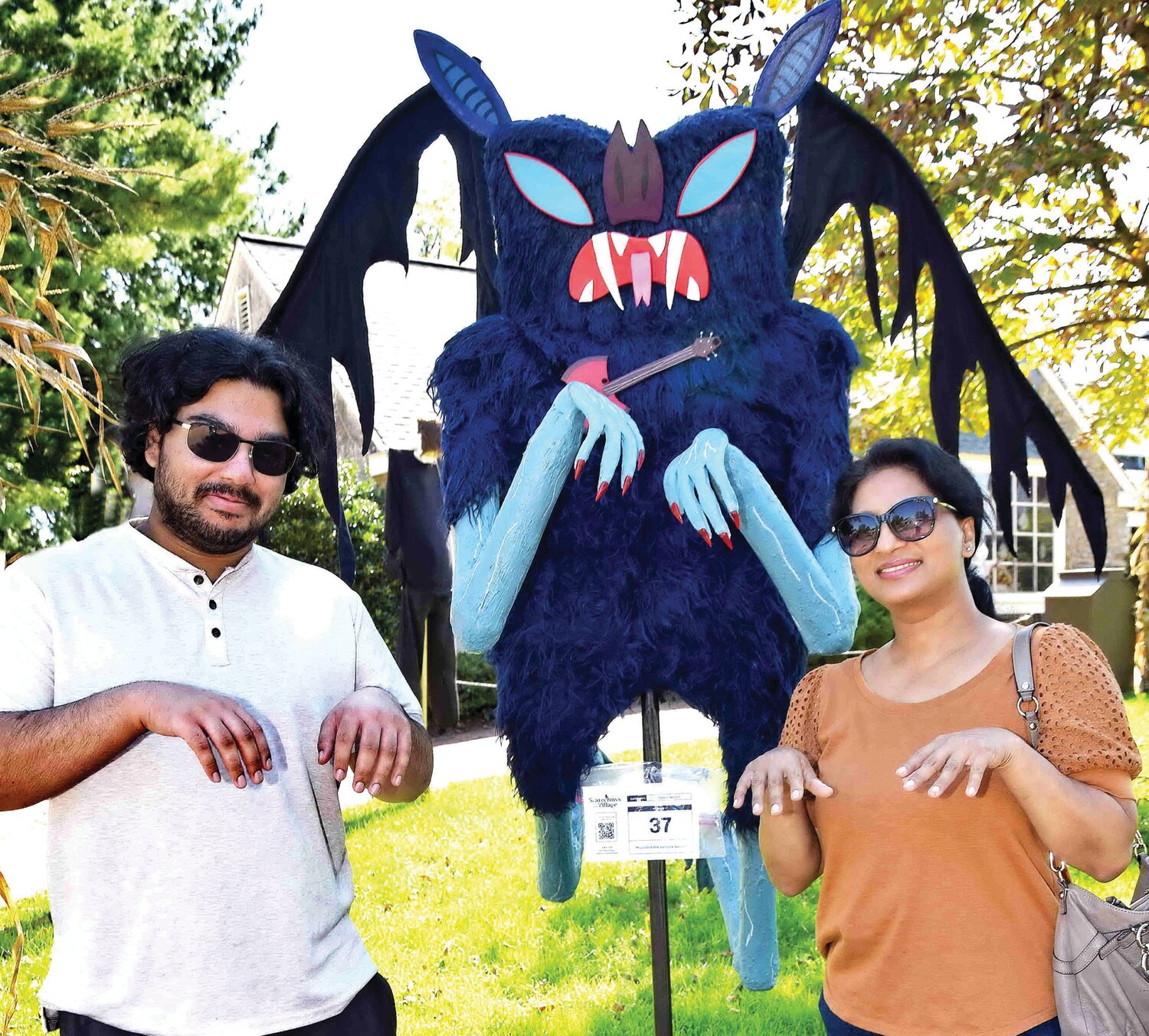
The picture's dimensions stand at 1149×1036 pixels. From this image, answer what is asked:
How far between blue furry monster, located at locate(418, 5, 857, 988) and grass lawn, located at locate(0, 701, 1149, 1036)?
1.45m

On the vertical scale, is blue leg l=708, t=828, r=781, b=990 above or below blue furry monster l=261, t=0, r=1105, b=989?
below

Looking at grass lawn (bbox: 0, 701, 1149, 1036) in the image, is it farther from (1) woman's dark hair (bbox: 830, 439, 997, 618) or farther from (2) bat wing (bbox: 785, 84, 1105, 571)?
(1) woman's dark hair (bbox: 830, 439, 997, 618)

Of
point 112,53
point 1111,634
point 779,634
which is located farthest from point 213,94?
point 779,634

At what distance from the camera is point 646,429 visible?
216 cm

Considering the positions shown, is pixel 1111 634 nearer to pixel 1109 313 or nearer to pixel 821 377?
pixel 1109 313

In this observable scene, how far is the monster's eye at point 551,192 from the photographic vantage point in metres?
2.18

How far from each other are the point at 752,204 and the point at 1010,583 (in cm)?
1509

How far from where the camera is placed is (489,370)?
226cm

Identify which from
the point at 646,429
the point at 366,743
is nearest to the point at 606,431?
the point at 646,429

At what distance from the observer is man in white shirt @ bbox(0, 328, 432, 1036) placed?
1.43 m

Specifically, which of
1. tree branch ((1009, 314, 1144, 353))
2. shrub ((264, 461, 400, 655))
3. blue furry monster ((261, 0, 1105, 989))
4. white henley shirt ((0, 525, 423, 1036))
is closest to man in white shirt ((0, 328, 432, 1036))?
white henley shirt ((0, 525, 423, 1036))

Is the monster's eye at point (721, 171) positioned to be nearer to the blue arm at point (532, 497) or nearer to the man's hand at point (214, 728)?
the blue arm at point (532, 497)

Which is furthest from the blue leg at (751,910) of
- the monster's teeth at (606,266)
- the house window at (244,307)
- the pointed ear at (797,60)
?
the house window at (244,307)

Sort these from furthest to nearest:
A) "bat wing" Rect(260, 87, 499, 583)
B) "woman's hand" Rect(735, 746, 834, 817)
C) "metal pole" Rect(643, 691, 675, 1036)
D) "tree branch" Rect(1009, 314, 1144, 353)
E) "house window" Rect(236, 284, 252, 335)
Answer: "house window" Rect(236, 284, 252, 335), "tree branch" Rect(1009, 314, 1144, 353), "bat wing" Rect(260, 87, 499, 583), "metal pole" Rect(643, 691, 675, 1036), "woman's hand" Rect(735, 746, 834, 817)
